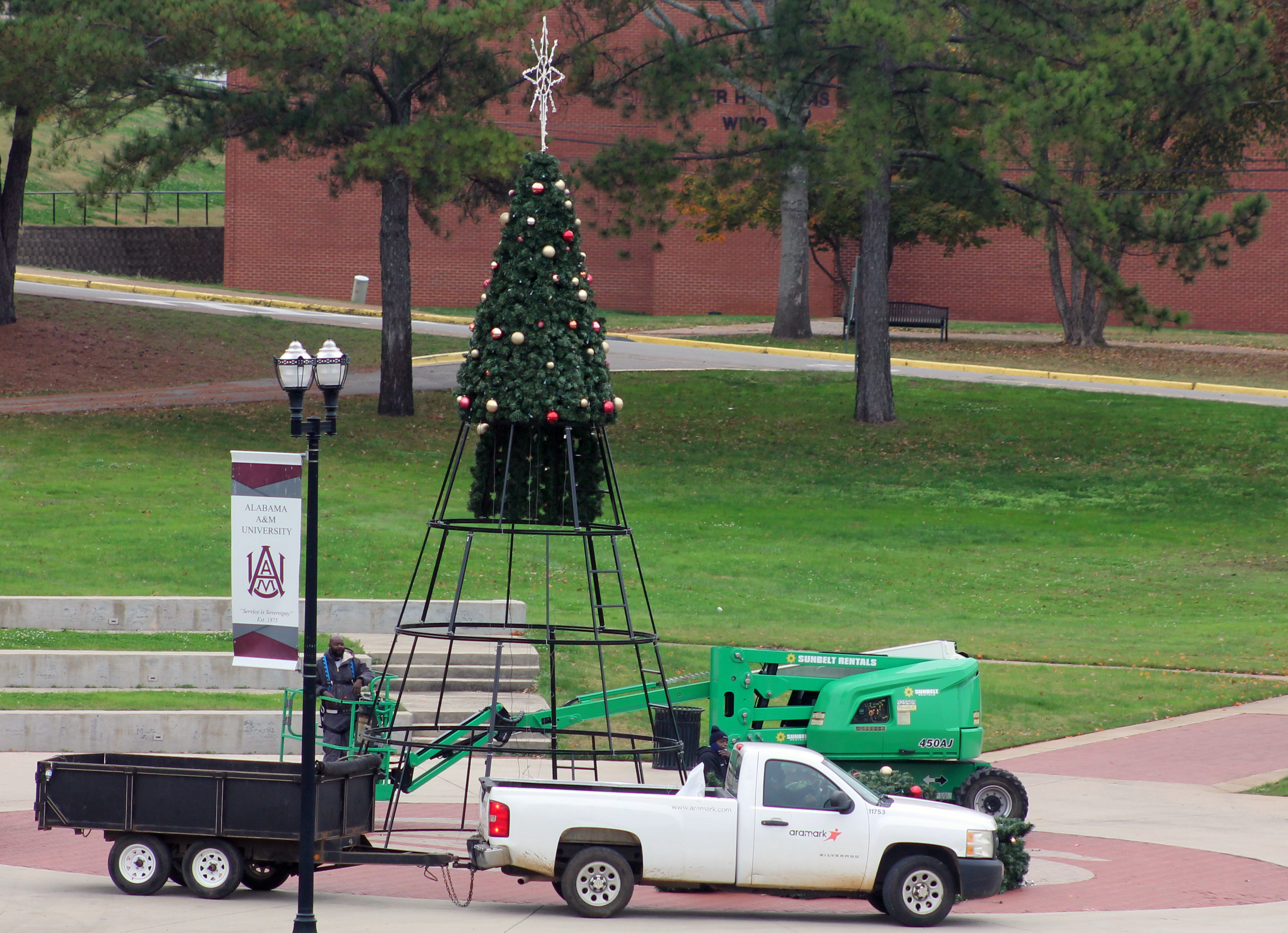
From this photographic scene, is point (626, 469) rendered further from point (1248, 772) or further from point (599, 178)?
point (1248, 772)

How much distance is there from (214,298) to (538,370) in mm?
39478

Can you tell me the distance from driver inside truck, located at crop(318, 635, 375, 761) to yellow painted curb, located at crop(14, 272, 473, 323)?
34.1 metres

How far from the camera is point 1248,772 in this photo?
1842 cm

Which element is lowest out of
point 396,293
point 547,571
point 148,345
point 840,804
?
point 840,804

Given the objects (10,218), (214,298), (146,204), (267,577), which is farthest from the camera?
(146,204)

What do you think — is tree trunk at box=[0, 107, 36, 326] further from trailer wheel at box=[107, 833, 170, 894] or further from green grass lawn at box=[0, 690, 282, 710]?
trailer wheel at box=[107, 833, 170, 894]

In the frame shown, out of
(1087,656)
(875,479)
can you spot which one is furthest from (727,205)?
(1087,656)

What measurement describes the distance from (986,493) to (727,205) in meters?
19.0

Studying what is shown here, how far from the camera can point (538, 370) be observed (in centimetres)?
1315

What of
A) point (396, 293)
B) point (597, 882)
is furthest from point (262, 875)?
point (396, 293)

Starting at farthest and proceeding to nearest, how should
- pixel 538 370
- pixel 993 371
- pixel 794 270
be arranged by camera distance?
pixel 794 270, pixel 993 371, pixel 538 370

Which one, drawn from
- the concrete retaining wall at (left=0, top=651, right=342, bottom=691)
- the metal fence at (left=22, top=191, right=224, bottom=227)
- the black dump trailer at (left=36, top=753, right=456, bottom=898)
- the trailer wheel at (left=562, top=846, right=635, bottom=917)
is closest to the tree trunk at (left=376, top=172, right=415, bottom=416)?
the concrete retaining wall at (left=0, top=651, right=342, bottom=691)

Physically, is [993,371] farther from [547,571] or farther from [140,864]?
[140,864]

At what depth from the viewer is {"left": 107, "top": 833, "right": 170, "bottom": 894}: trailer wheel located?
1223 centimetres
